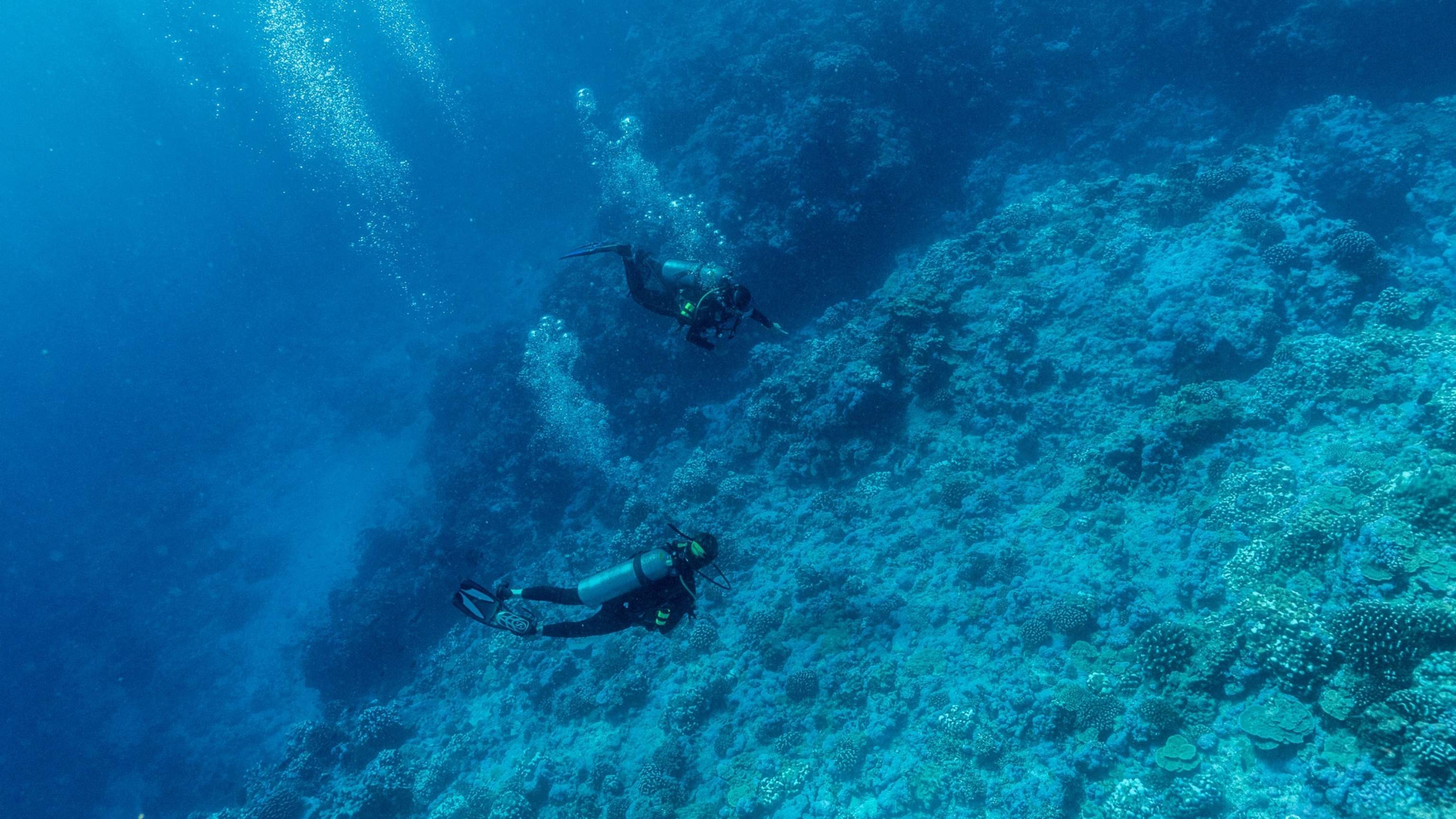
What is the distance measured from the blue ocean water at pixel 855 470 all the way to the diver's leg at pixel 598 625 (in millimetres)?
2681

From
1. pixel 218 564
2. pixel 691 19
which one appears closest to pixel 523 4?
pixel 691 19

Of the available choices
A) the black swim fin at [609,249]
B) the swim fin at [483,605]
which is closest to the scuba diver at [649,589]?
the swim fin at [483,605]

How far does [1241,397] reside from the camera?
8.83m

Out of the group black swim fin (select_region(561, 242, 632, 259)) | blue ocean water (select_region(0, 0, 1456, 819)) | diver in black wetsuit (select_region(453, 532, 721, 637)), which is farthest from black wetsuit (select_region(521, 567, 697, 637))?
black swim fin (select_region(561, 242, 632, 259))

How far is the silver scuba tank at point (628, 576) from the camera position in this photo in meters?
6.78

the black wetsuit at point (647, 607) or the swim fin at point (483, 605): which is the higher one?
the swim fin at point (483, 605)

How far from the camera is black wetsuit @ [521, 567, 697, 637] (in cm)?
678

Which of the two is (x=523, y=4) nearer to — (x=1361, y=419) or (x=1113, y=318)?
(x=1113, y=318)

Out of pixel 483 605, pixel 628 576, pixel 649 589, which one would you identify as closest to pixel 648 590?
pixel 649 589

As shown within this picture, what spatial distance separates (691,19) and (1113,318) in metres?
22.8

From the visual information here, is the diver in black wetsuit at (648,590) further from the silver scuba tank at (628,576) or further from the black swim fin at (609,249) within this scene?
the black swim fin at (609,249)

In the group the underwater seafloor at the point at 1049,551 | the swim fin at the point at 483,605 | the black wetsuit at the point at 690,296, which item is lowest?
the underwater seafloor at the point at 1049,551

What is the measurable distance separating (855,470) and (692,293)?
5.16 m

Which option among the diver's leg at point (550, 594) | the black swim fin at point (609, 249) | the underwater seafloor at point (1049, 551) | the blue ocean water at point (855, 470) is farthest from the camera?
the black swim fin at point (609, 249)
